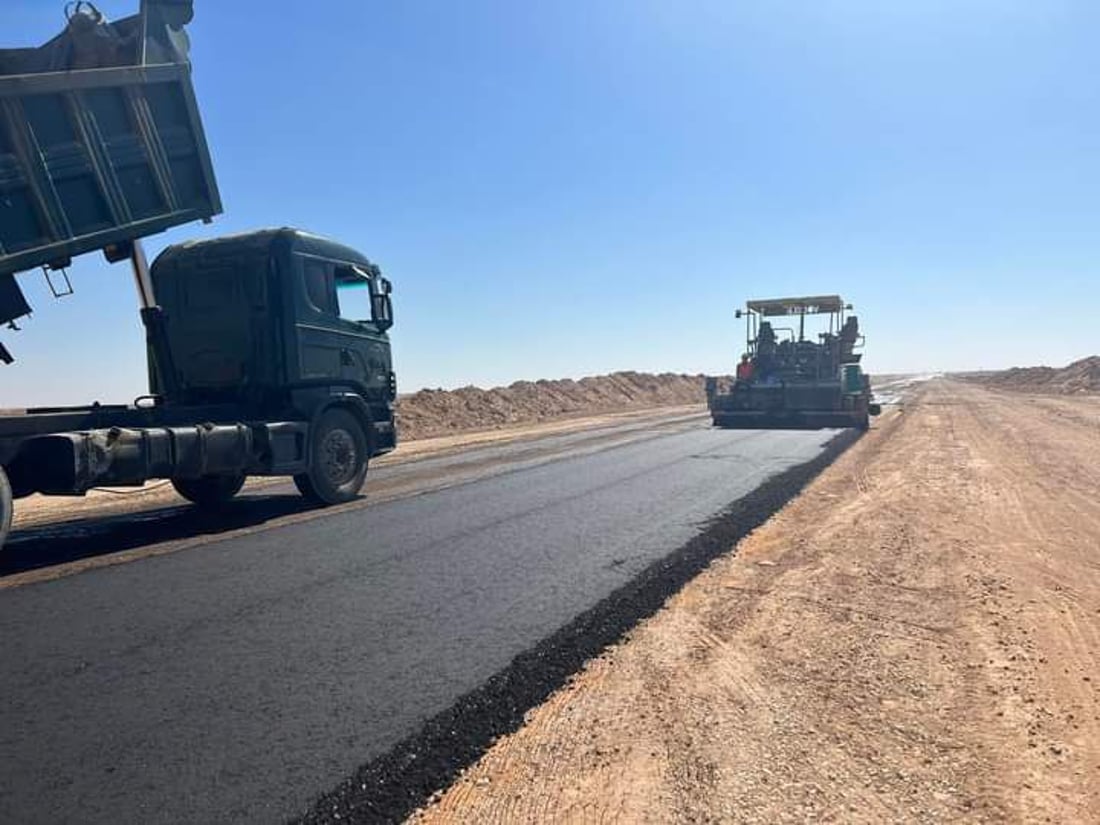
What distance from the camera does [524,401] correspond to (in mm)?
35750

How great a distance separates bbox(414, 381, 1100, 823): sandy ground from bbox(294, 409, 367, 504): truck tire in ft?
16.7

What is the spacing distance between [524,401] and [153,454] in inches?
1125

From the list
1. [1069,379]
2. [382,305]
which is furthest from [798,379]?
[1069,379]

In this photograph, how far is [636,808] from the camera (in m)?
2.79

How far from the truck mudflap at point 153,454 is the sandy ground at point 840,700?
5125 mm

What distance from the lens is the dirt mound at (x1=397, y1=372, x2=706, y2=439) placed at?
89.0 ft

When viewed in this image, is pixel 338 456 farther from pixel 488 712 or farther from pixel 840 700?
pixel 840 700

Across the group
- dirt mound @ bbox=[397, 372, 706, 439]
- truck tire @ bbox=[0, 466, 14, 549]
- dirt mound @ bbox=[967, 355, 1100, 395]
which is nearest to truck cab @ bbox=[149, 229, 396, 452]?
truck tire @ bbox=[0, 466, 14, 549]

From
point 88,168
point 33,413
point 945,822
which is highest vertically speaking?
point 88,168

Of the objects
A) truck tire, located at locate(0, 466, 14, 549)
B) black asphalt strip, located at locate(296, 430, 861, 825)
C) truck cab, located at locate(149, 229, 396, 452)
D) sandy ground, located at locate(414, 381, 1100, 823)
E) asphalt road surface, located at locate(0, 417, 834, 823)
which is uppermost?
truck cab, located at locate(149, 229, 396, 452)

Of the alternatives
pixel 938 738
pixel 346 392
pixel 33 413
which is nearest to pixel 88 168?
pixel 33 413

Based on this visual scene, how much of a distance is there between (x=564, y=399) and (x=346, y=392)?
1219 inches

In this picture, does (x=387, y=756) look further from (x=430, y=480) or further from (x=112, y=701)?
(x=430, y=480)

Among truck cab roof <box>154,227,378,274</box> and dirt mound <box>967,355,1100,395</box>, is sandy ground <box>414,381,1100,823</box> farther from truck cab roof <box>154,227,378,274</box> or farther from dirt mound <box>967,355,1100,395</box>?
dirt mound <box>967,355,1100,395</box>
